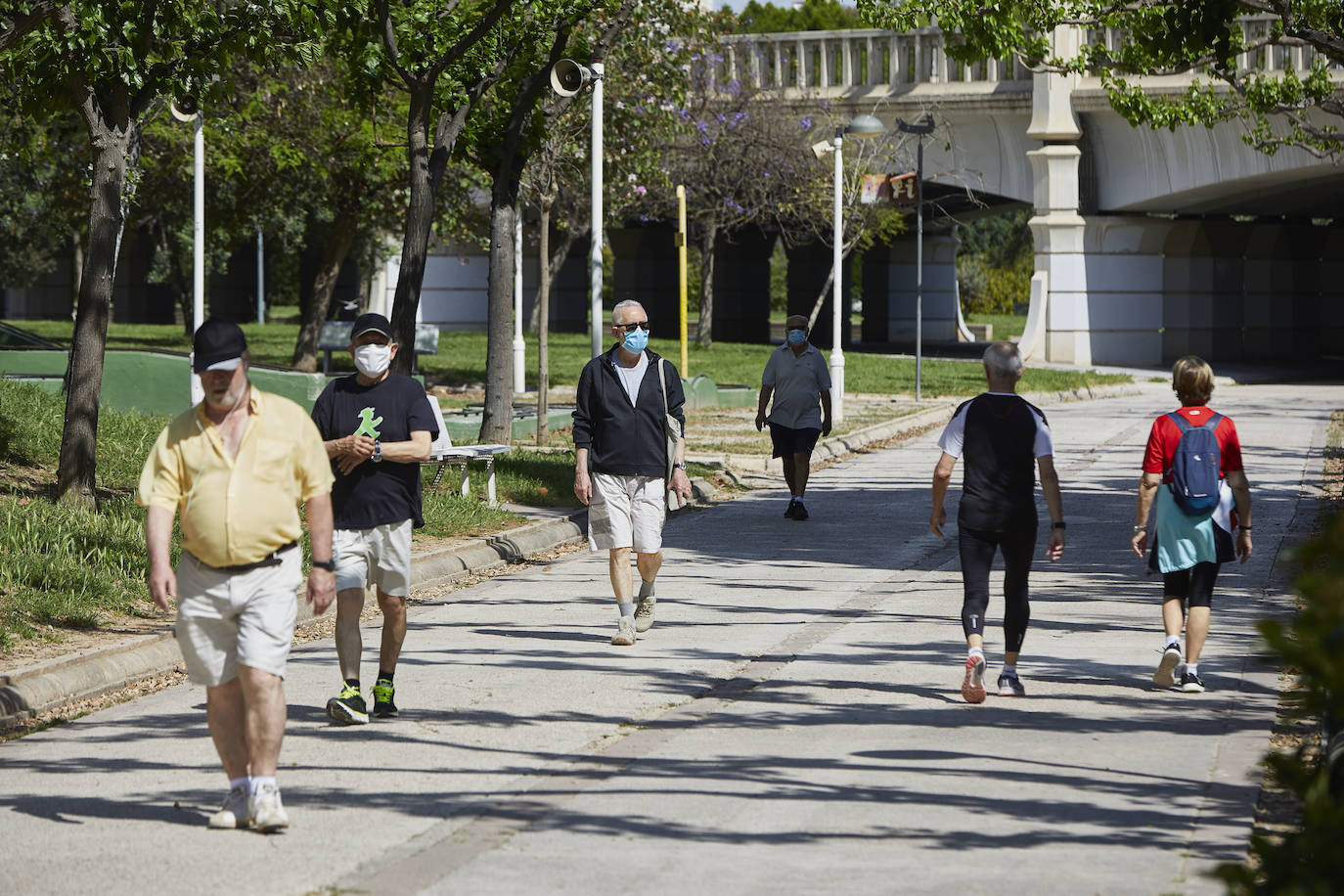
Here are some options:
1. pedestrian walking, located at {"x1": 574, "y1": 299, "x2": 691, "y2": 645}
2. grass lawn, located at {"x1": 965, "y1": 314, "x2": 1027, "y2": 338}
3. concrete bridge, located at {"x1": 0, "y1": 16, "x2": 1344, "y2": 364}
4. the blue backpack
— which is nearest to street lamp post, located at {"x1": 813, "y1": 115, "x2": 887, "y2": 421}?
concrete bridge, located at {"x1": 0, "y1": 16, "x2": 1344, "y2": 364}

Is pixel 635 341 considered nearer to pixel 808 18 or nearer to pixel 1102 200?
pixel 1102 200

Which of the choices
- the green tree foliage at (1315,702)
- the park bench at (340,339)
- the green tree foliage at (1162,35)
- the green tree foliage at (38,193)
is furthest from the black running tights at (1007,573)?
the park bench at (340,339)

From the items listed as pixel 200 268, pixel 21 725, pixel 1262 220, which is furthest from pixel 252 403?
pixel 1262 220

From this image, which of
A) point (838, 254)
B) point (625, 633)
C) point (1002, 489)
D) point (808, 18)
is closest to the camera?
point (1002, 489)

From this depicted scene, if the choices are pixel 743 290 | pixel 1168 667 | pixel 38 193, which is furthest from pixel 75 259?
pixel 1168 667

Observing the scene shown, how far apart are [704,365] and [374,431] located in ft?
94.1

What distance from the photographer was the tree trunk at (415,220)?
51.0 ft

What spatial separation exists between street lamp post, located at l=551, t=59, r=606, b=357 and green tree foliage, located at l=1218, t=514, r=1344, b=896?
13.8 metres

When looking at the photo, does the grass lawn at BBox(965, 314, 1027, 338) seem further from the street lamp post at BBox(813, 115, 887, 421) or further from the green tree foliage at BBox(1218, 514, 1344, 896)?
the green tree foliage at BBox(1218, 514, 1344, 896)

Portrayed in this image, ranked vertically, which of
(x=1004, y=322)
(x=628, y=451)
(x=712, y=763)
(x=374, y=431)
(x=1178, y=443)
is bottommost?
(x=712, y=763)

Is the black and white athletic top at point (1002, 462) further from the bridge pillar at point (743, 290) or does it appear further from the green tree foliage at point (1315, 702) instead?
the bridge pillar at point (743, 290)

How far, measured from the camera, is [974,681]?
26.6 ft

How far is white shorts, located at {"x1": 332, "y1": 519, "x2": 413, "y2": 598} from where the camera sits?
7.76 metres

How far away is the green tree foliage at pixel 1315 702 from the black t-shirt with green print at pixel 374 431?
207 inches
